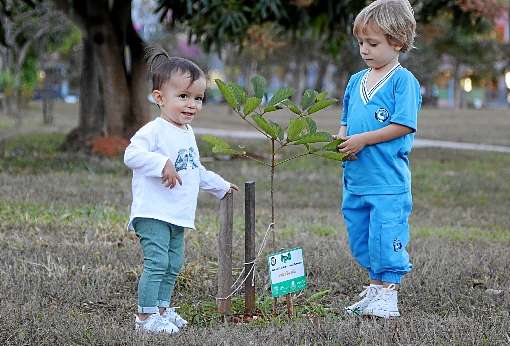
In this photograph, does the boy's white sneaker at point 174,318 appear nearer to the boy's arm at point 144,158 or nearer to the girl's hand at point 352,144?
the boy's arm at point 144,158

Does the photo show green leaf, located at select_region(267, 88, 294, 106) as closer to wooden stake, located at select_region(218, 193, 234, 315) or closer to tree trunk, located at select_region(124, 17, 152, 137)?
wooden stake, located at select_region(218, 193, 234, 315)

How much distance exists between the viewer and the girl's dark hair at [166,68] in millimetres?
4156

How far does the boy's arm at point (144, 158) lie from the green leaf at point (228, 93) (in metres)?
0.41

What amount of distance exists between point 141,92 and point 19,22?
37.3ft

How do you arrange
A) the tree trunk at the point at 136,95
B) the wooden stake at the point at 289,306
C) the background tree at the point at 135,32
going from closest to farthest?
the wooden stake at the point at 289,306, the background tree at the point at 135,32, the tree trunk at the point at 136,95

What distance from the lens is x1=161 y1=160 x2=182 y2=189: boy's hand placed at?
3924 millimetres

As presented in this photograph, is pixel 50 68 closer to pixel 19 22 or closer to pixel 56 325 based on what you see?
pixel 19 22

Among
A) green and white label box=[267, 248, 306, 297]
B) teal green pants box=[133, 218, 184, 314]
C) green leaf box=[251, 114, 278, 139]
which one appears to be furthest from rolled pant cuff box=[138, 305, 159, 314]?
green leaf box=[251, 114, 278, 139]

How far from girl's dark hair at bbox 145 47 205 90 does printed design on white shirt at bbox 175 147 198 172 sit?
342 mm

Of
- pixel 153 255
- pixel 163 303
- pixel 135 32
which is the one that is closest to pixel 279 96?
pixel 153 255

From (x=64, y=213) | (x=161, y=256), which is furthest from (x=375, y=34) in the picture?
(x=64, y=213)

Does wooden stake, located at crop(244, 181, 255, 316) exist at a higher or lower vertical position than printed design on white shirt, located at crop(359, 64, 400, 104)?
lower

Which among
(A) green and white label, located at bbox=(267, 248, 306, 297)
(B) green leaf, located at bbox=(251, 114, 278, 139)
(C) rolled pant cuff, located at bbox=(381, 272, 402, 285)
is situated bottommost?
(C) rolled pant cuff, located at bbox=(381, 272, 402, 285)

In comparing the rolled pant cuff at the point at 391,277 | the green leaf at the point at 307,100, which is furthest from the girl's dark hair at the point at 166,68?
the rolled pant cuff at the point at 391,277
